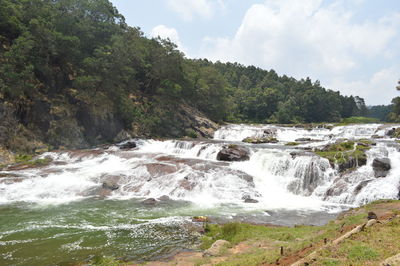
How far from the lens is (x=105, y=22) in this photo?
38.6 meters

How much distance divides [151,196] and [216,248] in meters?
9.52

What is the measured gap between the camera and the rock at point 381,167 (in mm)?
17203

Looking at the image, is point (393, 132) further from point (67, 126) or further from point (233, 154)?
point (67, 126)

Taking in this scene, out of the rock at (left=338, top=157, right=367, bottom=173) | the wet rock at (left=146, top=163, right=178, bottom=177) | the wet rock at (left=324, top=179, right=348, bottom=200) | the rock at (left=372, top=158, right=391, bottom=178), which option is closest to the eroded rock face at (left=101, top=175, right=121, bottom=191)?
the wet rock at (left=146, top=163, right=178, bottom=177)

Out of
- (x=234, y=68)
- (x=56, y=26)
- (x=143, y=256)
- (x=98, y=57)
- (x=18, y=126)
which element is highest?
(x=234, y=68)

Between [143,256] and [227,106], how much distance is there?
49.9m

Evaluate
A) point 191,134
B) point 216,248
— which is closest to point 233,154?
point 216,248

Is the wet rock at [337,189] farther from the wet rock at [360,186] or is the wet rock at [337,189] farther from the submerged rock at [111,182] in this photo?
the submerged rock at [111,182]

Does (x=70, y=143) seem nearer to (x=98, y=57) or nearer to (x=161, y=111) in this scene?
(x=98, y=57)

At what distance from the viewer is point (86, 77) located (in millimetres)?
32188

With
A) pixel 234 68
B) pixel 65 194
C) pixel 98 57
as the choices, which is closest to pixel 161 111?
pixel 98 57

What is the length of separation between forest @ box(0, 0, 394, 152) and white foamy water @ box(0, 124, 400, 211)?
9.68 metres

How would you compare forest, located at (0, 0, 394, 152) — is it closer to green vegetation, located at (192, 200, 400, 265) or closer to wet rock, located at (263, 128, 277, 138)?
wet rock, located at (263, 128, 277, 138)

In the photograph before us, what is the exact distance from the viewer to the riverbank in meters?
5.16
